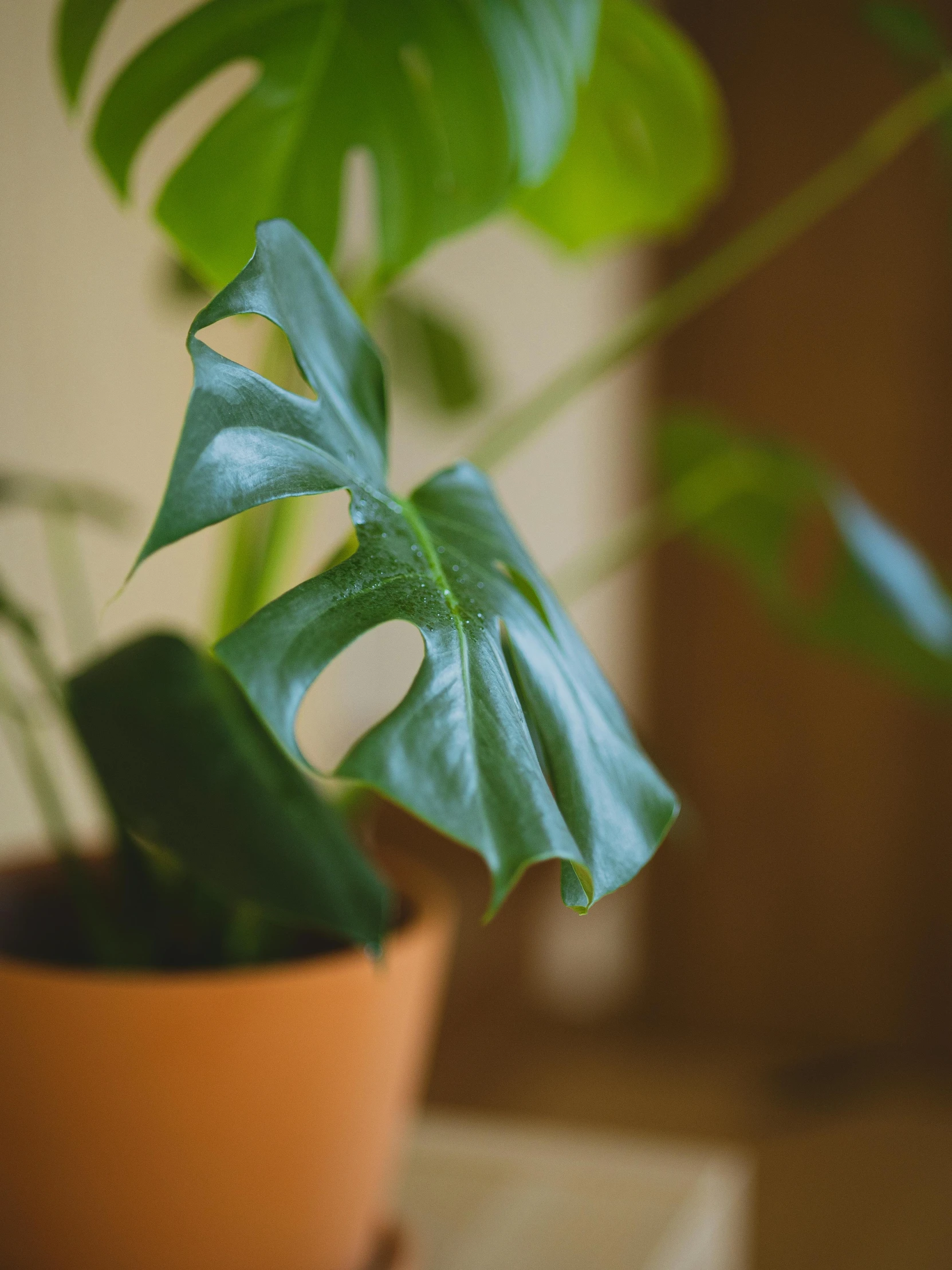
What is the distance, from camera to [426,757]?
0.80ft

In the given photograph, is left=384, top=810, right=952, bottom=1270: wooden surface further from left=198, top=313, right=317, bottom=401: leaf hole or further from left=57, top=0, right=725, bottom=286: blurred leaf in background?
left=57, top=0, right=725, bottom=286: blurred leaf in background

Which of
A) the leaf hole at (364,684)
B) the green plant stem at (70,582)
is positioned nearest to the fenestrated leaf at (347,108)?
the green plant stem at (70,582)

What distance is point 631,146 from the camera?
706 millimetres

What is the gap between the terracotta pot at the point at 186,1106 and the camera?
0.45 metres

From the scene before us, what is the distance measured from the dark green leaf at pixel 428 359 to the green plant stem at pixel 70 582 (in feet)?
0.89

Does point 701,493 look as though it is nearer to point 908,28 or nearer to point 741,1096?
point 908,28

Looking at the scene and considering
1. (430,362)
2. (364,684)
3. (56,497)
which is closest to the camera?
(56,497)

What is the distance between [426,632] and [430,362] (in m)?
0.69

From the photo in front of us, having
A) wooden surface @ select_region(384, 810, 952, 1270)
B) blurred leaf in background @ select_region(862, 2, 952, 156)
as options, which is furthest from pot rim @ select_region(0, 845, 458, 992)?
wooden surface @ select_region(384, 810, 952, 1270)

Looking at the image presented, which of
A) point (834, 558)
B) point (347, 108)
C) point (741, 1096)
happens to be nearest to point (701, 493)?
point (834, 558)

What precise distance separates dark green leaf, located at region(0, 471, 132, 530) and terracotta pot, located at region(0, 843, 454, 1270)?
0.72 ft

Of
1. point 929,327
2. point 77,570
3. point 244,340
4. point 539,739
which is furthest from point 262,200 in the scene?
point 929,327

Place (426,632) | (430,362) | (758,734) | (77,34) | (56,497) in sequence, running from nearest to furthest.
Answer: (426,632)
(77,34)
(56,497)
(430,362)
(758,734)

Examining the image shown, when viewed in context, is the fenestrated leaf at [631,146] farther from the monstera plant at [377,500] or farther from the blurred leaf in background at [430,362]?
the blurred leaf in background at [430,362]
